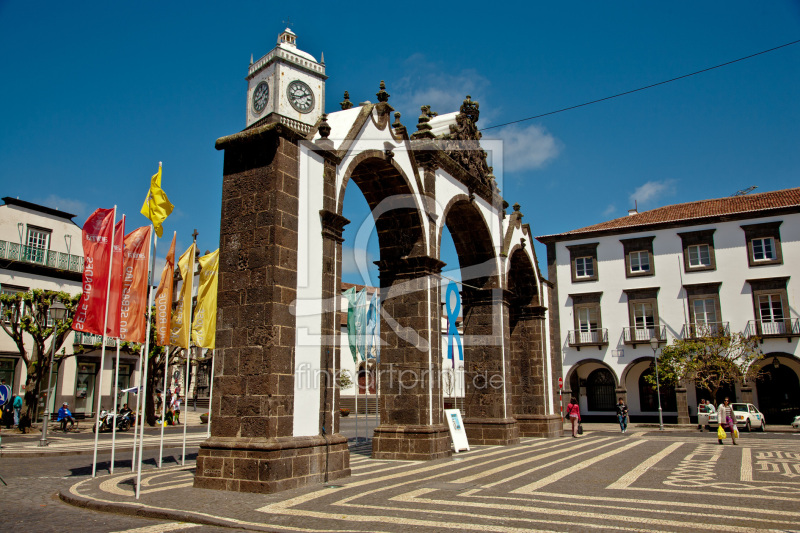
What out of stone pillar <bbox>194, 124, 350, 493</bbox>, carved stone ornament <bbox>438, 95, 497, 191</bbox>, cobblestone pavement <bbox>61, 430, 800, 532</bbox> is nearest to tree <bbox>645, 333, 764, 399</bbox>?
carved stone ornament <bbox>438, 95, 497, 191</bbox>

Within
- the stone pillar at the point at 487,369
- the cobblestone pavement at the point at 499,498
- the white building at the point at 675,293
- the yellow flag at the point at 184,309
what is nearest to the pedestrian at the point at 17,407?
the yellow flag at the point at 184,309

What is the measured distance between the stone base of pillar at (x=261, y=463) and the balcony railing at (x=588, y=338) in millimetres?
26655

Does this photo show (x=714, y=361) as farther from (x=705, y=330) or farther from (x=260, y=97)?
(x=260, y=97)

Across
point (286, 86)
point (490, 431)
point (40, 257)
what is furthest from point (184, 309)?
point (286, 86)

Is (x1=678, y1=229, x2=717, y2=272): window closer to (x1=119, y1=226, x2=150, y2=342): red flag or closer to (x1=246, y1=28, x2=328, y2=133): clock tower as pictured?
(x1=119, y1=226, x2=150, y2=342): red flag

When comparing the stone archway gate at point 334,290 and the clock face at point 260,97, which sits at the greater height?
the clock face at point 260,97

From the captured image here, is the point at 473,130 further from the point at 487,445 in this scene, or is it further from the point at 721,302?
the point at 721,302

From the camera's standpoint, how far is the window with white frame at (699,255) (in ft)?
103

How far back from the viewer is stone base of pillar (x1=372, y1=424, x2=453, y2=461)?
12484mm

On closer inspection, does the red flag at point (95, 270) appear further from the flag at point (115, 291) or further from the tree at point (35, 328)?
the tree at point (35, 328)

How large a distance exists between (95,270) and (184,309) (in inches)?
74.3

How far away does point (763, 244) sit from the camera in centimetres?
3030

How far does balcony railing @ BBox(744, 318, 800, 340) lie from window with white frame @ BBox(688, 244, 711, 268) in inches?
146

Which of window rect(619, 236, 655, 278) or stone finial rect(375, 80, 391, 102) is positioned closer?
stone finial rect(375, 80, 391, 102)
